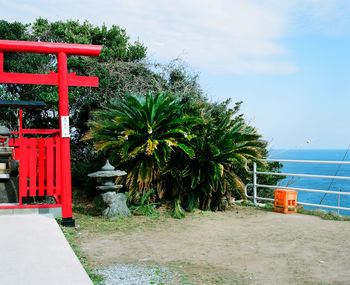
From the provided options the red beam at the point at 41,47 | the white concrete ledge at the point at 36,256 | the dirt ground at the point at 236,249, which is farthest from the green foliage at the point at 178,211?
the red beam at the point at 41,47

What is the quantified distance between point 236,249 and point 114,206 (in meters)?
2.82

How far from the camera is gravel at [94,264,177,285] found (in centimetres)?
377

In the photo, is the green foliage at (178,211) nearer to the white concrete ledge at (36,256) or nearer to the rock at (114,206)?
the rock at (114,206)

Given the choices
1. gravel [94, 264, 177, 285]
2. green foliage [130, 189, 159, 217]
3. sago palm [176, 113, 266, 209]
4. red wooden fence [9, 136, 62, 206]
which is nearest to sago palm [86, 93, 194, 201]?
green foliage [130, 189, 159, 217]

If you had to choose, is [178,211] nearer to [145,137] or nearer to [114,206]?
[114,206]

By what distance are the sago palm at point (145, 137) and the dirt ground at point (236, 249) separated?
44.6 inches

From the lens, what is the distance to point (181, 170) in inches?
313

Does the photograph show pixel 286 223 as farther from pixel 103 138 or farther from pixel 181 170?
pixel 103 138

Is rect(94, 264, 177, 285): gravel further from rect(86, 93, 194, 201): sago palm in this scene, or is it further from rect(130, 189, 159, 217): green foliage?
rect(86, 93, 194, 201): sago palm

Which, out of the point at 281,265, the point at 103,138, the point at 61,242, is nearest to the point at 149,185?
the point at 103,138

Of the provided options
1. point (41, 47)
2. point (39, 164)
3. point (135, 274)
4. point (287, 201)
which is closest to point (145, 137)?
point (39, 164)

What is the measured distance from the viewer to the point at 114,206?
715cm

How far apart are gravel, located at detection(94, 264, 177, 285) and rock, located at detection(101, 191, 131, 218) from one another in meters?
2.85

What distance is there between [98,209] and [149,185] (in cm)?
118
